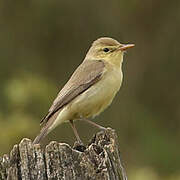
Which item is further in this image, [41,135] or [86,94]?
[86,94]

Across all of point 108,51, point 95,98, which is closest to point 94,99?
point 95,98

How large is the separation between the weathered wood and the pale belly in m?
2.57

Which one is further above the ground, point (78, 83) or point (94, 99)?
point (78, 83)

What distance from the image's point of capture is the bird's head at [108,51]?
8562 millimetres

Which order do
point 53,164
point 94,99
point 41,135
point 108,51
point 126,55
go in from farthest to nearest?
point 126,55 → point 108,51 → point 94,99 → point 41,135 → point 53,164

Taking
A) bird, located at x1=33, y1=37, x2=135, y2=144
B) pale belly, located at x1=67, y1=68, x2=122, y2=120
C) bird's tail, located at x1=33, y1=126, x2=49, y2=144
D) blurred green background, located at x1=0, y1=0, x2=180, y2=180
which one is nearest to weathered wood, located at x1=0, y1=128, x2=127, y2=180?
bird's tail, located at x1=33, y1=126, x2=49, y2=144

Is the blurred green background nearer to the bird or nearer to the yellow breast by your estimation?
the bird

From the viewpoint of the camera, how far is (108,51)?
8703 mm

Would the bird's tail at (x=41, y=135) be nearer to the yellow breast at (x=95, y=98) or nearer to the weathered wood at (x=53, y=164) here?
the yellow breast at (x=95, y=98)

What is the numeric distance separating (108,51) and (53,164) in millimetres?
3646

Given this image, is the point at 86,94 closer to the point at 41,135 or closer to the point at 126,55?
the point at 41,135

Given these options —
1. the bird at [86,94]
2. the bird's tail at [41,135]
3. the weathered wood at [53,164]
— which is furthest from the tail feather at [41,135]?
the weathered wood at [53,164]

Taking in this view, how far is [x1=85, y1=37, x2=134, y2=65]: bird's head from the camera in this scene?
28.1 feet

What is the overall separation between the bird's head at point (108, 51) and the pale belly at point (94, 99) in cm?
51
